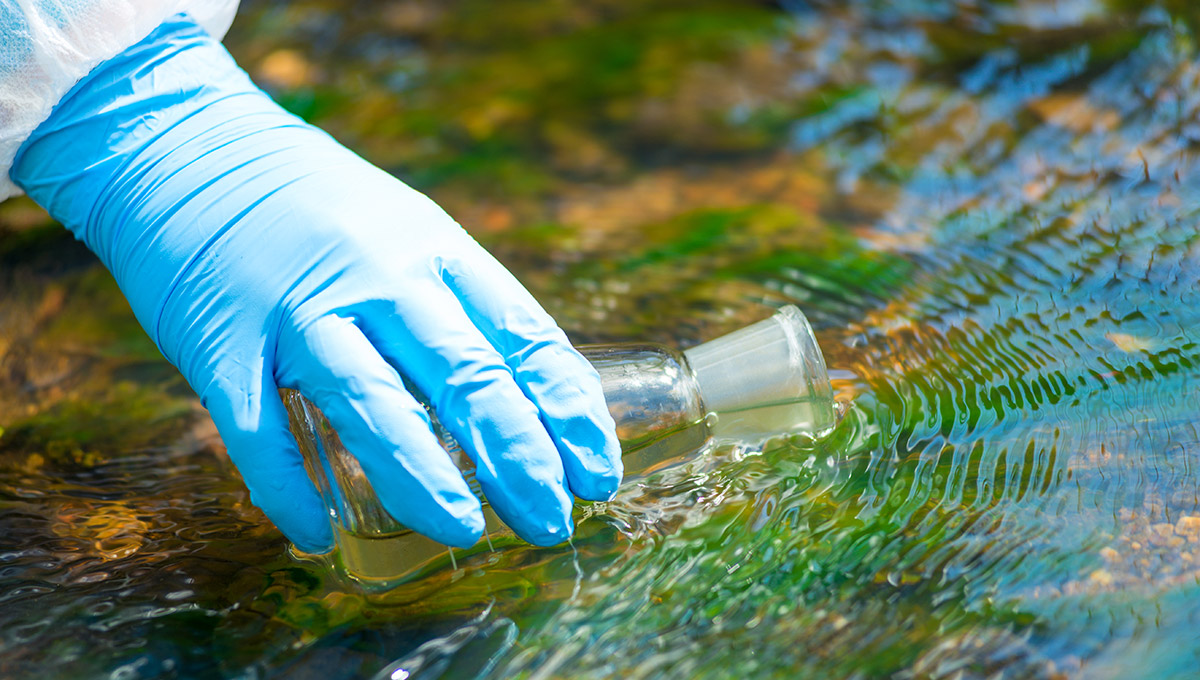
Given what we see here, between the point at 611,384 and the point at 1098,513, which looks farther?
the point at 611,384

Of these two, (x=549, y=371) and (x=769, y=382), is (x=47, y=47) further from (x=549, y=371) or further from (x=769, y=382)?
(x=769, y=382)

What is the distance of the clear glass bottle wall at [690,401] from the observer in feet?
5.58

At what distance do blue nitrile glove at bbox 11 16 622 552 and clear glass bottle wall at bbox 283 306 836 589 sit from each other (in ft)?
0.47

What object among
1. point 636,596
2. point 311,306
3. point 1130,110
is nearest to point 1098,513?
point 636,596

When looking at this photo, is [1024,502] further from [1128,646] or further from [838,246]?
[838,246]

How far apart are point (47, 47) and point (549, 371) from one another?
132cm

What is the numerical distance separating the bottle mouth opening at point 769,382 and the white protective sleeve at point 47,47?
56.5 inches

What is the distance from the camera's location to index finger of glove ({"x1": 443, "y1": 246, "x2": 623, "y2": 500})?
62.6 inches

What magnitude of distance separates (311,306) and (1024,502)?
133cm

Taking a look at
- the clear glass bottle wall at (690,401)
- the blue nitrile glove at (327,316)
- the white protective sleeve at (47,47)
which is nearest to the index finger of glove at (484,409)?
the blue nitrile glove at (327,316)

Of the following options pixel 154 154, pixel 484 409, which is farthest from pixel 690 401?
pixel 154 154

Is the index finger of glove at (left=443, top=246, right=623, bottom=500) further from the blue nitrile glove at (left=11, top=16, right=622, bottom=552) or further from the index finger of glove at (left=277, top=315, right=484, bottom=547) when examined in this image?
the index finger of glove at (left=277, top=315, right=484, bottom=547)

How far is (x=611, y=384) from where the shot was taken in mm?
1785

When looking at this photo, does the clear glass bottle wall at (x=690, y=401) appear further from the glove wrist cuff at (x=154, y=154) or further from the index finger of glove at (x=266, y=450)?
the glove wrist cuff at (x=154, y=154)
